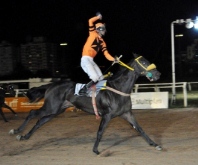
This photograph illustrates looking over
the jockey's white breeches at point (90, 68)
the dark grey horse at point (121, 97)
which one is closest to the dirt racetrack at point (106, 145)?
the dark grey horse at point (121, 97)

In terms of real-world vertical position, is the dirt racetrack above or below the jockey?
below

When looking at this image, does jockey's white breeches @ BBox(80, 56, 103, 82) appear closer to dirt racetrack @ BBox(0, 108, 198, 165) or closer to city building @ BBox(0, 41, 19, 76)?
dirt racetrack @ BBox(0, 108, 198, 165)

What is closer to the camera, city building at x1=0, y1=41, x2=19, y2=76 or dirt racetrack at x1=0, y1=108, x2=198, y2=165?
dirt racetrack at x1=0, y1=108, x2=198, y2=165

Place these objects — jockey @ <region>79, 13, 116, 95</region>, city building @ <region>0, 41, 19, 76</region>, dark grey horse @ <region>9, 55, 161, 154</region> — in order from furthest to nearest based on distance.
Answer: city building @ <region>0, 41, 19, 76</region>, jockey @ <region>79, 13, 116, 95</region>, dark grey horse @ <region>9, 55, 161, 154</region>

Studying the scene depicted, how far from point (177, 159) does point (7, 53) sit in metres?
87.6

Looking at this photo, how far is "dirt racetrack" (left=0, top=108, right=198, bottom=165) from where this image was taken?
797 centimetres

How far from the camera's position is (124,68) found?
9.14 meters

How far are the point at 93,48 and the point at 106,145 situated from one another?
7.93ft

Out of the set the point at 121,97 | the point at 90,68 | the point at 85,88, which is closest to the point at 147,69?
the point at 121,97

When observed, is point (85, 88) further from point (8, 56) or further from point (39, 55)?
point (39, 55)

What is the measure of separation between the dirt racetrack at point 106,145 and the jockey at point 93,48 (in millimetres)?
1589

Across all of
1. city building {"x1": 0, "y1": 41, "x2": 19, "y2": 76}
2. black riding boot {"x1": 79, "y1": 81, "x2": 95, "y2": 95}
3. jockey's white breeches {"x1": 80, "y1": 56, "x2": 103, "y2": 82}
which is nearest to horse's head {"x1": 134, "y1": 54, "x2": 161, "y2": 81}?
jockey's white breeches {"x1": 80, "y1": 56, "x2": 103, "y2": 82}

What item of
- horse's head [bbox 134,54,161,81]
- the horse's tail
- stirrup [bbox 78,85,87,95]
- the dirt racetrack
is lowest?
the dirt racetrack

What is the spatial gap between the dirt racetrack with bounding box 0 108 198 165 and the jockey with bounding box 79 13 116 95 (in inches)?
62.6
